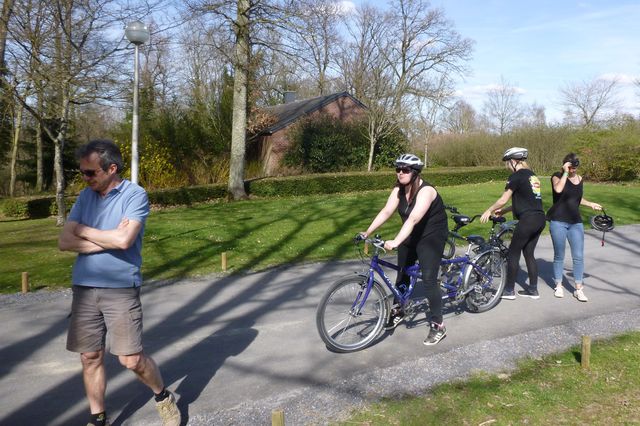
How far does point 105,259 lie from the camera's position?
3.17 meters

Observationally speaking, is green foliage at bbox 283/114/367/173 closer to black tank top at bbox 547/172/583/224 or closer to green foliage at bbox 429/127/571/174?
green foliage at bbox 429/127/571/174

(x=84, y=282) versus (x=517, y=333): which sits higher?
(x=84, y=282)

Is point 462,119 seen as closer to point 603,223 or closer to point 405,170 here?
point 603,223

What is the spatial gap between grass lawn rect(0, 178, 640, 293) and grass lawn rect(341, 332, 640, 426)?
491 cm

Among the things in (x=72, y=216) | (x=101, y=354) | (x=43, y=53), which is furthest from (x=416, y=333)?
(x=43, y=53)

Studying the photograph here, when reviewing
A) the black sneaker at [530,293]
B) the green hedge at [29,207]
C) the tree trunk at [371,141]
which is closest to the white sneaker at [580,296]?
the black sneaker at [530,293]

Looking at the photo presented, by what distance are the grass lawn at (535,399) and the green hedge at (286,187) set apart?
17.4m

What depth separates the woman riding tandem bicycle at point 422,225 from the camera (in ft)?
15.6

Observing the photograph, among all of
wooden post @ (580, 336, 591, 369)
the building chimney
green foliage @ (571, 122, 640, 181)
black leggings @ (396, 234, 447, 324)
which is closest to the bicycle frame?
black leggings @ (396, 234, 447, 324)

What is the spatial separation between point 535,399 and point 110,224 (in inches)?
128

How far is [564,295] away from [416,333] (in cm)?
270

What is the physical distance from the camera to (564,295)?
689 cm

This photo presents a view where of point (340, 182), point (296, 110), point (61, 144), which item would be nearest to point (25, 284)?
point (61, 144)

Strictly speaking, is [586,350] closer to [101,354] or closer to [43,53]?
[101,354]
